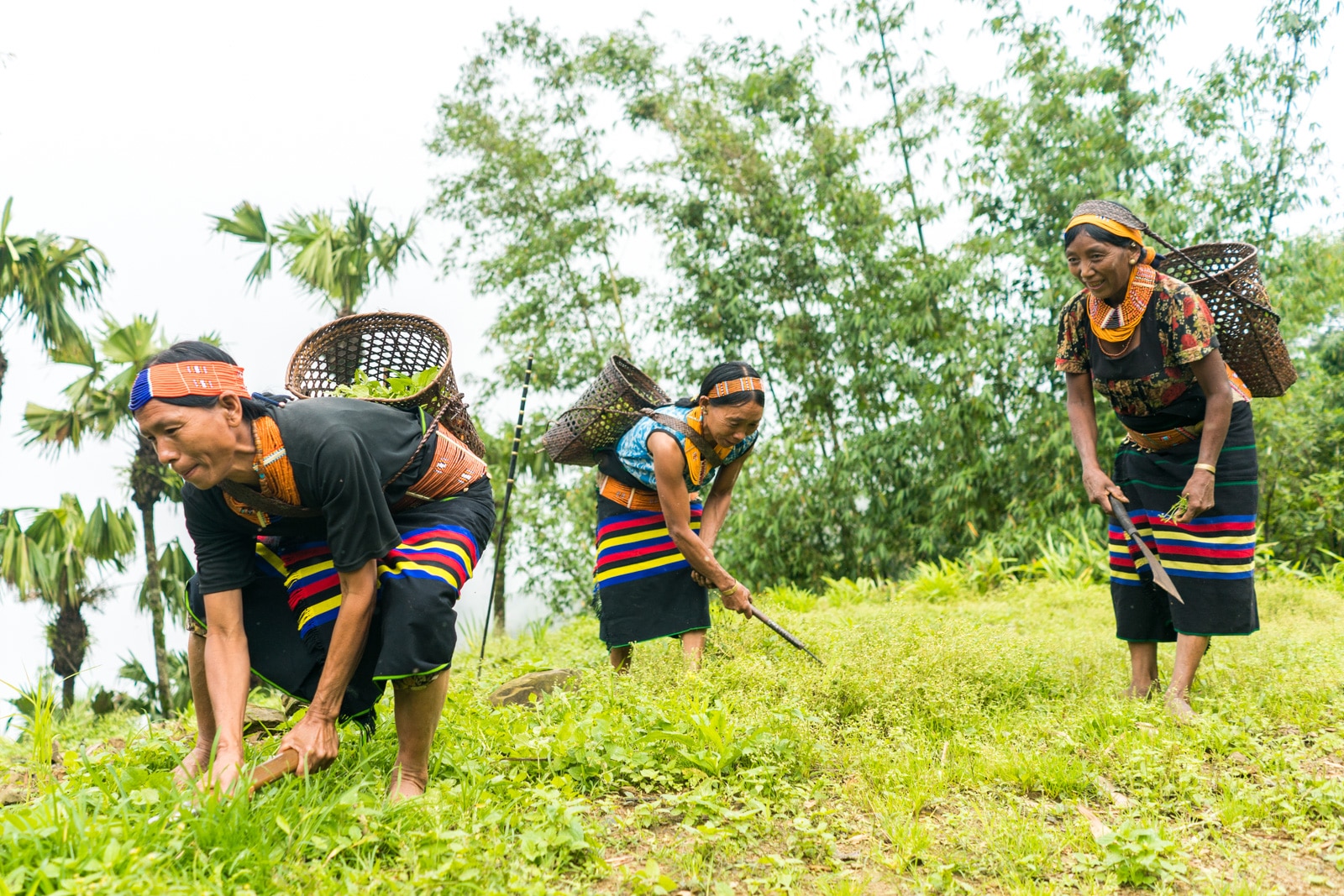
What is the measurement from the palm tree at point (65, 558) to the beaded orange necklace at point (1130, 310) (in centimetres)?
975

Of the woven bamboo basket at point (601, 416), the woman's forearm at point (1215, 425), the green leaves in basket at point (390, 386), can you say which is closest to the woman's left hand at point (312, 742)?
the green leaves in basket at point (390, 386)

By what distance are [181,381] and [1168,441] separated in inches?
127

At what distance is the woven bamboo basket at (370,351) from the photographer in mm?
3287

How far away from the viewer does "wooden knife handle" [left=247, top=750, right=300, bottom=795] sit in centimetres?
241

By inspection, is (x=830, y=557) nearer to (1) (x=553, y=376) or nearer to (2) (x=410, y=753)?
(1) (x=553, y=376)

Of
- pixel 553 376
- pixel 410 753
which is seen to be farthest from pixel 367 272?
A: pixel 410 753

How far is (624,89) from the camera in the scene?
10.7 m

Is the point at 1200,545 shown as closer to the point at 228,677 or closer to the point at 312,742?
the point at 312,742

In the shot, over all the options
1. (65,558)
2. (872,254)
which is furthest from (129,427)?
(872,254)

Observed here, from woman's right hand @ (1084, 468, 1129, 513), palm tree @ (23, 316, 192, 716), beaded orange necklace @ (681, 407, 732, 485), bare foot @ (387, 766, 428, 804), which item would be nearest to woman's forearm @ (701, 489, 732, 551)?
beaded orange necklace @ (681, 407, 732, 485)

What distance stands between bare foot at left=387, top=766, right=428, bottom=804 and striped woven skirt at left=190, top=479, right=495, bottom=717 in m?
0.24

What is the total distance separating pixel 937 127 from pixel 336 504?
27.0ft

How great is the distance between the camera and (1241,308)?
371 centimetres

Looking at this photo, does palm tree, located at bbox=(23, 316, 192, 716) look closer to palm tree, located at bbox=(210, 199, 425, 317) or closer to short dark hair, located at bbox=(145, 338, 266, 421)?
palm tree, located at bbox=(210, 199, 425, 317)
